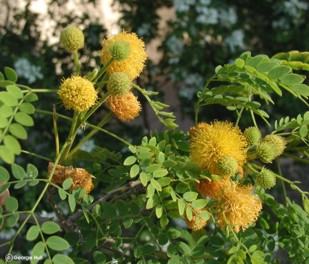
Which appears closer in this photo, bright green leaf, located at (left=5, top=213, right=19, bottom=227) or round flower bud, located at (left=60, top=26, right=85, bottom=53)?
bright green leaf, located at (left=5, top=213, right=19, bottom=227)

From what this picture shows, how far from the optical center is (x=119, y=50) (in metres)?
1.02

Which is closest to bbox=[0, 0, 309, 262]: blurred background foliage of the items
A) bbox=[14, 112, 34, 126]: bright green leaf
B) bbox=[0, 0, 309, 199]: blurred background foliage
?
bbox=[0, 0, 309, 199]: blurred background foliage

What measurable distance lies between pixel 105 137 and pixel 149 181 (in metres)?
1.61

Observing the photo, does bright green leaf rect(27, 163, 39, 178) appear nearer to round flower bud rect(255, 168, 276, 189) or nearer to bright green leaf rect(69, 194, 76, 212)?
bright green leaf rect(69, 194, 76, 212)

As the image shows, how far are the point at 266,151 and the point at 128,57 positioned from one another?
0.97ft

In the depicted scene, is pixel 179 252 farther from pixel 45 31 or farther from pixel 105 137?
pixel 45 31

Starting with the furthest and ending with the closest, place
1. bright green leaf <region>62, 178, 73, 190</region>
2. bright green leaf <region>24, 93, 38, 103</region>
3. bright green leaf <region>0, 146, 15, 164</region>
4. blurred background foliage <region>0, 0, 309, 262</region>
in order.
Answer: blurred background foliage <region>0, 0, 309, 262</region>
bright green leaf <region>62, 178, 73, 190</region>
bright green leaf <region>24, 93, 38, 103</region>
bright green leaf <region>0, 146, 15, 164</region>

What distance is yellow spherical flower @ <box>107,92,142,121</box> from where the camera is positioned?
43.3 inches

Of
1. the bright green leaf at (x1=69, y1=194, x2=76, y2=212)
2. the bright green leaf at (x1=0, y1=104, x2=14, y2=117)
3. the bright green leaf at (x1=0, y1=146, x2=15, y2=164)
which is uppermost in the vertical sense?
the bright green leaf at (x1=0, y1=104, x2=14, y2=117)

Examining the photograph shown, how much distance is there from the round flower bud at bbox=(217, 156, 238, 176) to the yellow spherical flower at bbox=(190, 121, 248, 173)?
0.05 feet

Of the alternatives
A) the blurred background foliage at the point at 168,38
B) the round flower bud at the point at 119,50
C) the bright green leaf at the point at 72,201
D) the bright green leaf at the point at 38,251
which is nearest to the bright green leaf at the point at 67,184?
the bright green leaf at the point at 72,201

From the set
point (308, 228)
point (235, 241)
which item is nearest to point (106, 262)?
point (235, 241)

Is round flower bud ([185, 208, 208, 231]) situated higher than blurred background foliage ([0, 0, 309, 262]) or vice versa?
round flower bud ([185, 208, 208, 231])

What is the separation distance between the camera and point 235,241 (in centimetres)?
111
